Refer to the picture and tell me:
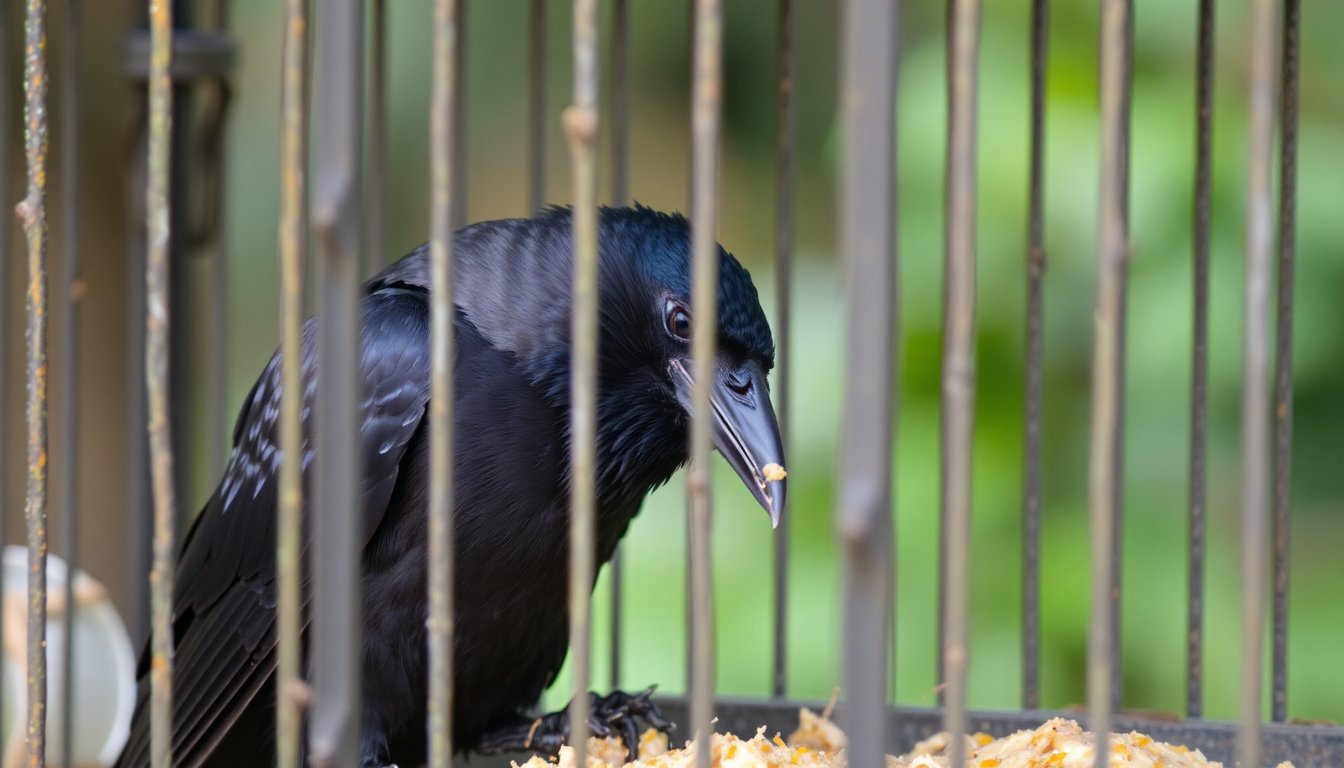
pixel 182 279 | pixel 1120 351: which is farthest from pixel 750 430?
pixel 182 279

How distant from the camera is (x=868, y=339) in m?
1.10

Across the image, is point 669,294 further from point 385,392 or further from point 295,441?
point 295,441

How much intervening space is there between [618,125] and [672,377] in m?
0.50

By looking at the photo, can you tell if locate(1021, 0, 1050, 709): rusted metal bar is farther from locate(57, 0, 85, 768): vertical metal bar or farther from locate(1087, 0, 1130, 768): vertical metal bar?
locate(57, 0, 85, 768): vertical metal bar

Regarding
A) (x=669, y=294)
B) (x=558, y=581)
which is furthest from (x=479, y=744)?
(x=669, y=294)

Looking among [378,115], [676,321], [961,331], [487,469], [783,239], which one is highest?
[378,115]

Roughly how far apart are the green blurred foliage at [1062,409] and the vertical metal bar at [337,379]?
85.5 inches

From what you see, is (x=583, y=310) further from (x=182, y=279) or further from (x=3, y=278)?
(x=182, y=279)

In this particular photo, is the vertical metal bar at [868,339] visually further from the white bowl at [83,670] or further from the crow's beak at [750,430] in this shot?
the white bowl at [83,670]

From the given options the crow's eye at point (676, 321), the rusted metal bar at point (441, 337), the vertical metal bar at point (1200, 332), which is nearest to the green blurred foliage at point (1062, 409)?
the vertical metal bar at point (1200, 332)

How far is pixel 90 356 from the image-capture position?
4.05m

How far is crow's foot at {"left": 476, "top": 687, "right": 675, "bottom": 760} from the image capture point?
218 centimetres

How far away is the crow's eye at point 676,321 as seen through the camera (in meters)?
2.13

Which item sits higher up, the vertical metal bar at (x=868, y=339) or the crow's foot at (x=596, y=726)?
the vertical metal bar at (x=868, y=339)
